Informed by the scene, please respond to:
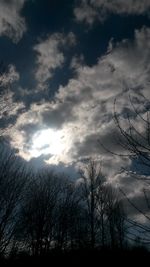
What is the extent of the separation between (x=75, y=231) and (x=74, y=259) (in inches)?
358

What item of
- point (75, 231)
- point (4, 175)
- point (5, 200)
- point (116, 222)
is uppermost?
point (116, 222)

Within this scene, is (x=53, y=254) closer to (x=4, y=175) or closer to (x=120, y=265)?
(x=120, y=265)

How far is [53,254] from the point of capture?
24.8m

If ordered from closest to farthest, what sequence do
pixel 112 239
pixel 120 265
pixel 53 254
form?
pixel 120 265
pixel 53 254
pixel 112 239

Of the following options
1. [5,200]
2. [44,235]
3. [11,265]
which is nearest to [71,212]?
[44,235]

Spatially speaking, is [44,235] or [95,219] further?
[95,219]

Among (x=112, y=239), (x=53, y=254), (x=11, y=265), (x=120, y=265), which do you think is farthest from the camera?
(x=112, y=239)

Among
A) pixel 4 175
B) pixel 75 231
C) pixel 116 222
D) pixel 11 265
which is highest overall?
pixel 116 222

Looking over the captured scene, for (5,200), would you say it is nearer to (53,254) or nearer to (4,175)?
(4,175)

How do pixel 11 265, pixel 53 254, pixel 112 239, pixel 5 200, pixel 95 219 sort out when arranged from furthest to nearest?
pixel 112 239
pixel 95 219
pixel 53 254
pixel 11 265
pixel 5 200

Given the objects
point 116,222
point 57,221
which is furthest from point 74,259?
point 116,222

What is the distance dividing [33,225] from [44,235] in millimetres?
1623

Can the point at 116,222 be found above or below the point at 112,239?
above

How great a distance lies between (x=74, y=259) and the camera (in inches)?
947
